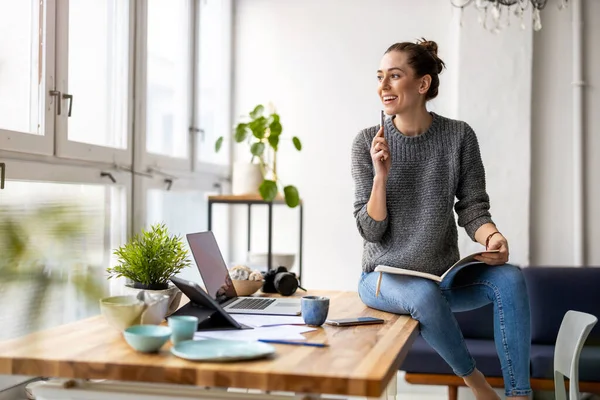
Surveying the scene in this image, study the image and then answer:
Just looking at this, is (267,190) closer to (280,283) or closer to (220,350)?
(280,283)

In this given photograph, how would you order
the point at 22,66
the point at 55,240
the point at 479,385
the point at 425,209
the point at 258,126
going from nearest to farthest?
the point at 479,385
the point at 425,209
the point at 22,66
the point at 55,240
the point at 258,126

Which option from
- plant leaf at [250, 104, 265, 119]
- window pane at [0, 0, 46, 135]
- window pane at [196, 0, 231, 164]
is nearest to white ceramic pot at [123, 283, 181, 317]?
window pane at [0, 0, 46, 135]

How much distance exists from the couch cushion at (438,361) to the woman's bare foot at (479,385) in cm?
105

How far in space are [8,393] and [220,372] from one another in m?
1.39

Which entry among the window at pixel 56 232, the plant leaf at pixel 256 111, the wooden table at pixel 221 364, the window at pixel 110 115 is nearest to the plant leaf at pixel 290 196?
the plant leaf at pixel 256 111

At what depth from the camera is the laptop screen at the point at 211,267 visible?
75.7 inches

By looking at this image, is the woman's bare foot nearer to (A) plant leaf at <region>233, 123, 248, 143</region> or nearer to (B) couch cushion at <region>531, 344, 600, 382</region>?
(B) couch cushion at <region>531, 344, 600, 382</region>

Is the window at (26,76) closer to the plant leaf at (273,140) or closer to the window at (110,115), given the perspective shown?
the window at (110,115)

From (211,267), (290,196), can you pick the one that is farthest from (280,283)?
(290,196)

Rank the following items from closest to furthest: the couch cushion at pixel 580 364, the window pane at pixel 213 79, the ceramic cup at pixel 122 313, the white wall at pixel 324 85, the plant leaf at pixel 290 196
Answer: the ceramic cup at pixel 122 313 < the couch cushion at pixel 580 364 < the plant leaf at pixel 290 196 < the window pane at pixel 213 79 < the white wall at pixel 324 85

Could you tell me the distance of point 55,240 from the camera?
2.41 meters

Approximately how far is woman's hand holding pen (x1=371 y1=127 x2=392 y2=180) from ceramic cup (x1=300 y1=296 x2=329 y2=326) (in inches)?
19.7

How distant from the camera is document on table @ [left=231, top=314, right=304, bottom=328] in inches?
67.0

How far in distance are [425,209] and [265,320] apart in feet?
2.14
